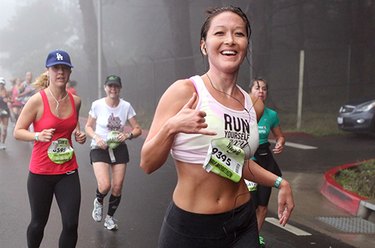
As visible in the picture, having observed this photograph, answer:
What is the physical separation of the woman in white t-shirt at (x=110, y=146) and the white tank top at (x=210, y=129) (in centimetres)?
309

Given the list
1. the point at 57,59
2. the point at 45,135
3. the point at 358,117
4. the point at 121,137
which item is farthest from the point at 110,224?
the point at 358,117

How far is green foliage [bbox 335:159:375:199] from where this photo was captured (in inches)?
263

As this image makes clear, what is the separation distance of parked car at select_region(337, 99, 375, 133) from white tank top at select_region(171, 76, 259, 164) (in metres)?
11.3

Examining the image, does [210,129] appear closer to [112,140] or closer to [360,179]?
[112,140]

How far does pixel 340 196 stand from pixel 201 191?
4.94m

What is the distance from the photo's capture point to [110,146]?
5406 millimetres

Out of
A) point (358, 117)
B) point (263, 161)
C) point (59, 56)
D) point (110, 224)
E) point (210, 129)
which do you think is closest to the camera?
point (210, 129)

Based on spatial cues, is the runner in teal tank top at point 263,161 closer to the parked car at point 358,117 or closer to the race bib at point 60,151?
the race bib at point 60,151

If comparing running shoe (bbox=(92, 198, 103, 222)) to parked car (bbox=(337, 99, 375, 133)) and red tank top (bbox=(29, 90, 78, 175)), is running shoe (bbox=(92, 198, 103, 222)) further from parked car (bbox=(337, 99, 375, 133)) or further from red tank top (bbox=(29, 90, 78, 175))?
parked car (bbox=(337, 99, 375, 133))

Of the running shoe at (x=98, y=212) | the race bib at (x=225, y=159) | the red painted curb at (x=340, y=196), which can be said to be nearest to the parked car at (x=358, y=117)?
the red painted curb at (x=340, y=196)

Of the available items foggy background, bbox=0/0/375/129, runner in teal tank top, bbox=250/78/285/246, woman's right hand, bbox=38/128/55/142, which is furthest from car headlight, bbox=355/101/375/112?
woman's right hand, bbox=38/128/55/142

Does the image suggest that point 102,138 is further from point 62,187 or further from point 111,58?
point 111,58

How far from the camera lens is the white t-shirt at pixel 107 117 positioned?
5539 millimetres

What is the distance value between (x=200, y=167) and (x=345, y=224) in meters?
4.06
